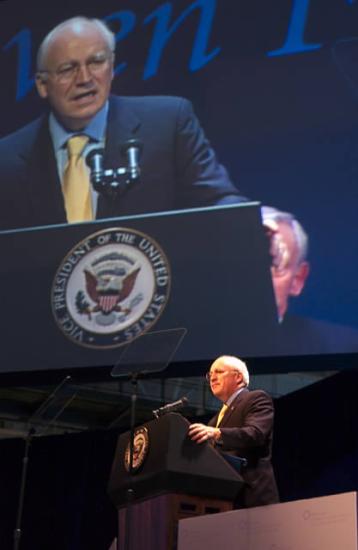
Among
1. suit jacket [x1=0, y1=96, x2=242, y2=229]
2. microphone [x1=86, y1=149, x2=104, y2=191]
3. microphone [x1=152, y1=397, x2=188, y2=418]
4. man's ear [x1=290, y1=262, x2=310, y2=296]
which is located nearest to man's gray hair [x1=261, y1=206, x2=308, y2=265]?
→ man's ear [x1=290, y1=262, x2=310, y2=296]

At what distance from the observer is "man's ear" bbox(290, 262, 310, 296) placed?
5340 millimetres

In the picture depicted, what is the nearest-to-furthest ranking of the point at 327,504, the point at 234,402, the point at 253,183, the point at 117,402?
the point at 327,504, the point at 234,402, the point at 253,183, the point at 117,402

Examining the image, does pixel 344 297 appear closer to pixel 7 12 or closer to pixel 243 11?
pixel 243 11

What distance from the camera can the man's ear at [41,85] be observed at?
657 centimetres

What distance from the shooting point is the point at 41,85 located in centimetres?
660

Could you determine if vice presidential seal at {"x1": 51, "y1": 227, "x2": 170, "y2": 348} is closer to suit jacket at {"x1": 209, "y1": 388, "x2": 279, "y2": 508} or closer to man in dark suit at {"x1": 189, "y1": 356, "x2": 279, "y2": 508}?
man in dark suit at {"x1": 189, "y1": 356, "x2": 279, "y2": 508}

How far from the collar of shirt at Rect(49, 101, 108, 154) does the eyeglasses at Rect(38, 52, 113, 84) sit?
27cm

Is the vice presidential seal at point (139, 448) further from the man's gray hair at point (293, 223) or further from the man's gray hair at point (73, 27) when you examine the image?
the man's gray hair at point (73, 27)

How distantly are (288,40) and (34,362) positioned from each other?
8.05ft

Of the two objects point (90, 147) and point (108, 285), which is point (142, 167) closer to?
point (90, 147)

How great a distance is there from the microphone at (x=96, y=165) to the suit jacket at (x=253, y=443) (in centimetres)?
266

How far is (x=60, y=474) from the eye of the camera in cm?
810

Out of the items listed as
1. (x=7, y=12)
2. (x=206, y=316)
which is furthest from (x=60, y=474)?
(x=7, y=12)

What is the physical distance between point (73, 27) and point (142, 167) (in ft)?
4.12
